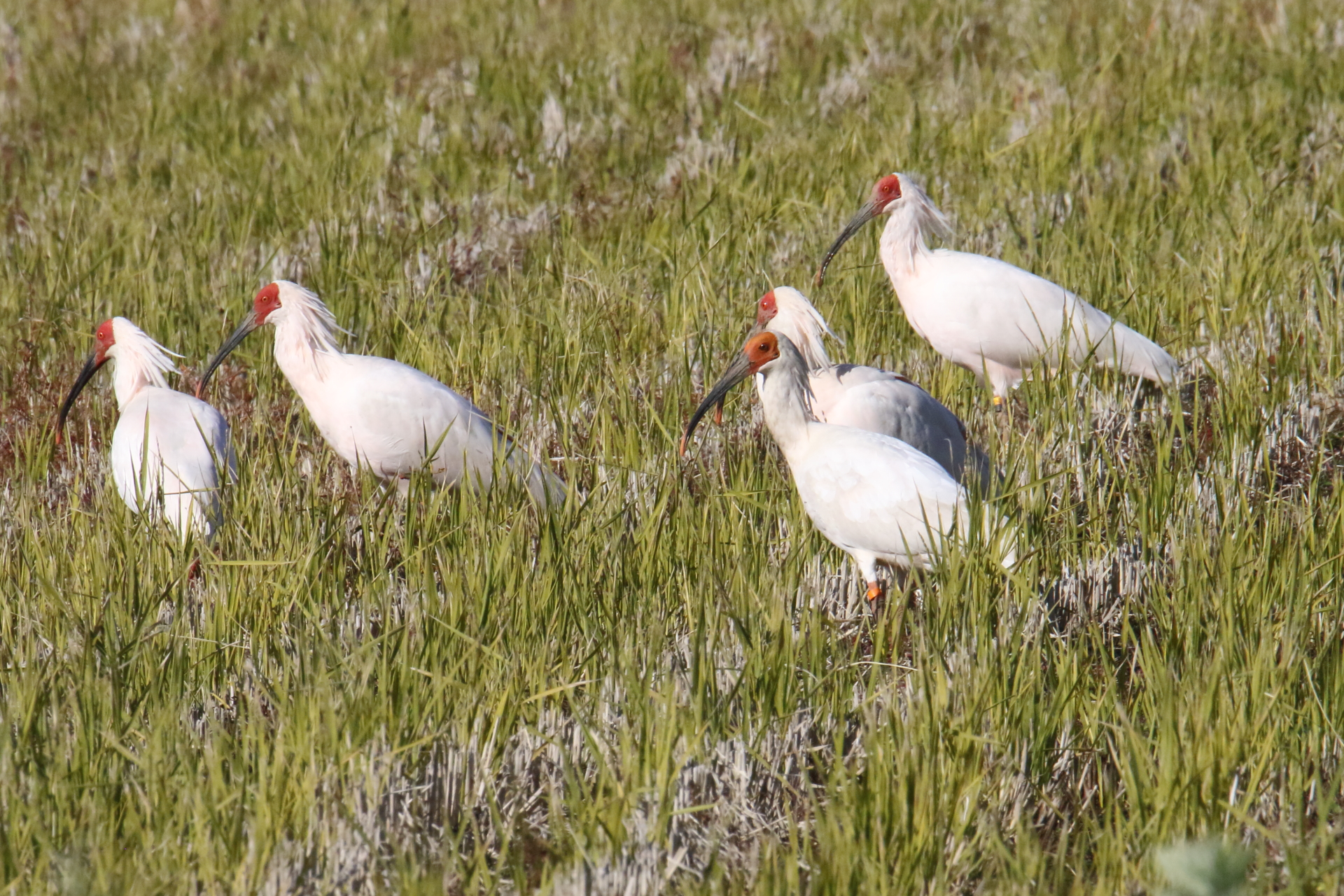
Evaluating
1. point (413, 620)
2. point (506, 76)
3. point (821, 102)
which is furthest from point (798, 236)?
point (413, 620)

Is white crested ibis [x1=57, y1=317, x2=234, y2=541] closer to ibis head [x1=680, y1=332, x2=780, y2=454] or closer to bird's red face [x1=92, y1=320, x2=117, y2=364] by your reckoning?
bird's red face [x1=92, y1=320, x2=117, y2=364]

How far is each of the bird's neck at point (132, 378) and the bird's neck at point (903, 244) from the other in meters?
2.91

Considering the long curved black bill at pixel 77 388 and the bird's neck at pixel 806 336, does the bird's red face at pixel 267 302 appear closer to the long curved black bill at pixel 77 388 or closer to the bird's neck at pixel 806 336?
the long curved black bill at pixel 77 388

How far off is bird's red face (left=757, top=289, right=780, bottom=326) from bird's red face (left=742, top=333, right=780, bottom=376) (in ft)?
2.48

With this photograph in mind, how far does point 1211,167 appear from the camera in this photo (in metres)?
6.30

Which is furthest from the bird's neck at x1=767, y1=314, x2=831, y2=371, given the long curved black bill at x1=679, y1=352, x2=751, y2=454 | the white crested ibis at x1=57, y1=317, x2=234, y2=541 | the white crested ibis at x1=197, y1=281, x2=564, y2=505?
the white crested ibis at x1=57, y1=317, x2=234, y2=541

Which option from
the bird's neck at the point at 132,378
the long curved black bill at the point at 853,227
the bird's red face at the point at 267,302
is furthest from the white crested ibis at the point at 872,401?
the bird's neck at the point at 132,378

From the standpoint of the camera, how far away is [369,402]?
444cm

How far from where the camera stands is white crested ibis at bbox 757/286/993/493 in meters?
4.39

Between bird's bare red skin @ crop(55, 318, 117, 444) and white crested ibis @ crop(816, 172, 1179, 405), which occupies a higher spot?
white crested ibis @ crop(816, 172, 1179, 405)

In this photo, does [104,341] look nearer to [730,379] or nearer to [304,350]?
[304,350]

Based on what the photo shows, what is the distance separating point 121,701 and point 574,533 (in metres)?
1.18

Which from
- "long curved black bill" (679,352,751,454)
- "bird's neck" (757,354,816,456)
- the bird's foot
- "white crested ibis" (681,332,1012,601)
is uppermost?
"long curved black bill" (679,352,751,454)

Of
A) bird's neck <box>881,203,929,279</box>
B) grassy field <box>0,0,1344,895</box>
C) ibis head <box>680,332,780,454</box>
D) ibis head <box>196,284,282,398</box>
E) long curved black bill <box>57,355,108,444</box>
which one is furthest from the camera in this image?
bird's neck <box>881,203,929,279</box>
